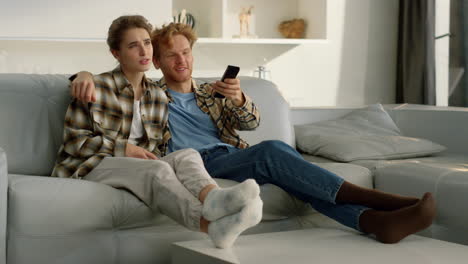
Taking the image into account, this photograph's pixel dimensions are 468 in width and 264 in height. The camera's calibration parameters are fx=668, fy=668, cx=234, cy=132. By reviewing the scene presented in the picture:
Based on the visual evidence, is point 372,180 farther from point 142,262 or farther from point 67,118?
point 67,118

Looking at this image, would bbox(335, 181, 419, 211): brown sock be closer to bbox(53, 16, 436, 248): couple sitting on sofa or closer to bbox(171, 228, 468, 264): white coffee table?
bbox(53, 16, 436, 248): couple sitting on sofa

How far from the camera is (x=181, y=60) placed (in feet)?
8.34

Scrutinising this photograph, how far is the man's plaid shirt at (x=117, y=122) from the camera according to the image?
2.25 m

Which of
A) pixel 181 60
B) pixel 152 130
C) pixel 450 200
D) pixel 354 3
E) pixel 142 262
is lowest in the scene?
pixel 142 262

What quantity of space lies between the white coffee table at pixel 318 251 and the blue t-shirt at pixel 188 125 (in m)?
0.64

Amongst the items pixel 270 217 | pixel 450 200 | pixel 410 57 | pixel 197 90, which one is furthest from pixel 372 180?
pixel 410 57

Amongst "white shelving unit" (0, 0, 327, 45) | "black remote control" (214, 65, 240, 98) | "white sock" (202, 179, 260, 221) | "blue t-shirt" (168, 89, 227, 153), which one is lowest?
"white sock" (202, 179, 260, 221)

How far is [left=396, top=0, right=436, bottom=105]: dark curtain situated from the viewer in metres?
4.29

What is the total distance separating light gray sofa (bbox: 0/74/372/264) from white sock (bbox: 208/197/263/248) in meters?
0.37

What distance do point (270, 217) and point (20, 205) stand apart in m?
0.81

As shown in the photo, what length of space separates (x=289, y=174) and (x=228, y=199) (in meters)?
0.48

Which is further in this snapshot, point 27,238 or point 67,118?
point 67,118

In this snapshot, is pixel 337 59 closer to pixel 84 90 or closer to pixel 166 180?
pixel 84 90

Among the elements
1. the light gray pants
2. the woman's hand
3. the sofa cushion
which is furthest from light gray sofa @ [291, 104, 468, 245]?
the woman's hand
